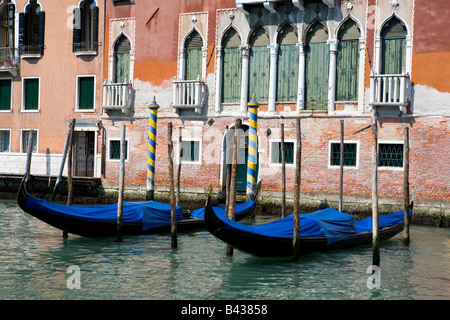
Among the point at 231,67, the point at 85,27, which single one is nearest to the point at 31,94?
the point at 85,27

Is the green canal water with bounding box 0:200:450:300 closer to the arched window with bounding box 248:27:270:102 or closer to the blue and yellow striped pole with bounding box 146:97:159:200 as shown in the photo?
the blue and yellow striped pole with bounding box 146:97:159:200

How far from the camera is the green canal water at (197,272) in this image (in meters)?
6.62

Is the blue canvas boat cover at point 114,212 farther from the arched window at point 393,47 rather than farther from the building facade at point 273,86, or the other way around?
the arched window at point 393,47

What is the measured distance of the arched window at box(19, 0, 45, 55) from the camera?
15.8 meters

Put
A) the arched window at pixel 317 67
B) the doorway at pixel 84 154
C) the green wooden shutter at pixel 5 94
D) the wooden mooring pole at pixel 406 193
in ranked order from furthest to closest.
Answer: the green wooden shutter at pixel 5 94 → the doorway at pixel 84 154 → the arched window at pixel 317 67 → the wooden mooring pole at pixel 406 193

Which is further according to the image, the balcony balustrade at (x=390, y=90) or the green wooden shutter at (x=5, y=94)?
the green wooden shutter at (x=5, y=94)

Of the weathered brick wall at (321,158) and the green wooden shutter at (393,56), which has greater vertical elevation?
the green wooden shutter at (393,56)

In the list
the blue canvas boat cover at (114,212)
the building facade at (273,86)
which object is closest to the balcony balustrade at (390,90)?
the building facade at (273,86)

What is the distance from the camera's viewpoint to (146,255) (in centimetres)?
861

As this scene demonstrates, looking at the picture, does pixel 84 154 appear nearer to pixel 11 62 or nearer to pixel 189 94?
pixel 11 62

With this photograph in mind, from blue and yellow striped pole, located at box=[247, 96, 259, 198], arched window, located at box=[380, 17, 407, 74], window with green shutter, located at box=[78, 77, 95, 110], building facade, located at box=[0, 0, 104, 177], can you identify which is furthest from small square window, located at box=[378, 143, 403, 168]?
window with green shutter, located at box=[78, 77, 95, 110]

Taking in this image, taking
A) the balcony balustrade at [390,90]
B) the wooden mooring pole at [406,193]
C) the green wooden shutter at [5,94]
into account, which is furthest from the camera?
the green wooden shutter at [5,94]

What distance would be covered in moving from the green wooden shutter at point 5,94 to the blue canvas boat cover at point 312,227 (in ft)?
32.5

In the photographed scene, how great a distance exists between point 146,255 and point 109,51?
7.51 meters
